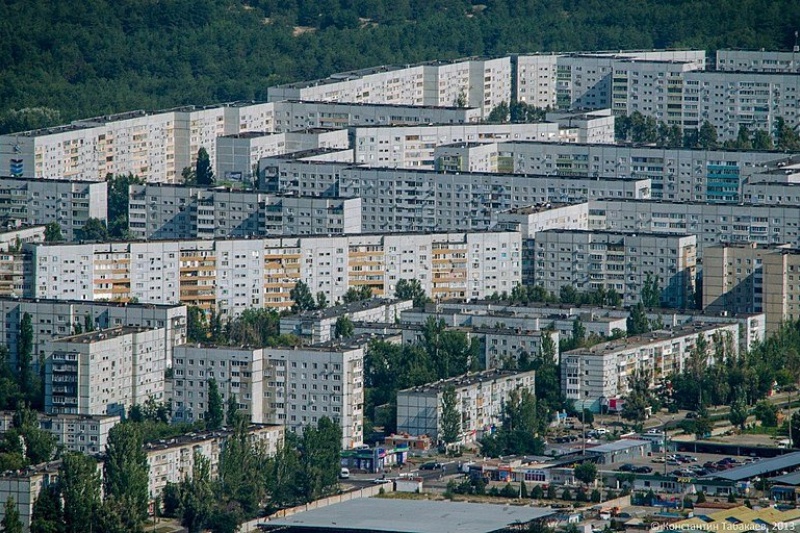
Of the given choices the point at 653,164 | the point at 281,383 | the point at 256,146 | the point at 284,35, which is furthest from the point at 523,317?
the point at 284,35

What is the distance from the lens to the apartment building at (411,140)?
3829 inches

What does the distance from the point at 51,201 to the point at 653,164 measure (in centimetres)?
1814

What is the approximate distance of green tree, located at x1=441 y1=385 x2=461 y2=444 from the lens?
6662 centimetres

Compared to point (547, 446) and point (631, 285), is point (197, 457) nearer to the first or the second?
point (547, 446)

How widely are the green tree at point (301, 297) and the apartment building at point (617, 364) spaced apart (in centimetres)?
943

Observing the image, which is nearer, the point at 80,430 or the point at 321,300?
the point at 80,430

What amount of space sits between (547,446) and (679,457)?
113 inches

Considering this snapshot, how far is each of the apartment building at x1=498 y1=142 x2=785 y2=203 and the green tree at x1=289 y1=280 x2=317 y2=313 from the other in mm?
16368

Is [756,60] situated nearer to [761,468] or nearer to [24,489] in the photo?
[761,468]

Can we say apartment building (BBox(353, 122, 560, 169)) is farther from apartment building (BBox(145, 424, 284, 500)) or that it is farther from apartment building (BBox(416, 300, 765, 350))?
apartment building (BBox(145, 424, 284, 500))

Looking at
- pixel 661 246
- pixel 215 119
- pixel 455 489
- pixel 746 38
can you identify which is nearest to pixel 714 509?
pixel 455 489

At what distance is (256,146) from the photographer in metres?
97.4

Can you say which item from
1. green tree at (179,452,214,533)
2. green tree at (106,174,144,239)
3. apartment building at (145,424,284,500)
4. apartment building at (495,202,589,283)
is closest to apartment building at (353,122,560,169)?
green tree at (106,174,144,239)

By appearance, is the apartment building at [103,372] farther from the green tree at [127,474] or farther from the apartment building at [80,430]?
the green tree at [127,474]
